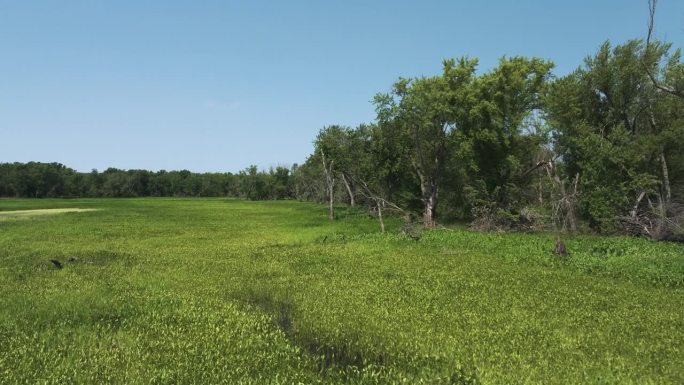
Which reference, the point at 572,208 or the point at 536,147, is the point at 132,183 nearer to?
the point at 536,147

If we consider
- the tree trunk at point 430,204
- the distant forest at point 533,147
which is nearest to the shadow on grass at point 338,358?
the distant forest at point 533,147

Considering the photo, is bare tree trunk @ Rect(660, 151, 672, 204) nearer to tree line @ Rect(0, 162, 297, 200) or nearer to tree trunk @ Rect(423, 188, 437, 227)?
tree trunk @ Rect(423, 188, 437, 227)

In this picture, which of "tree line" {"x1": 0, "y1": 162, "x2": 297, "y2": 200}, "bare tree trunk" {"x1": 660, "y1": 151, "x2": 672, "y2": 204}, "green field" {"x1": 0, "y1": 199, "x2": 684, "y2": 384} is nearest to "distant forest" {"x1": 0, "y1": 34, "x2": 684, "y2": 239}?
"bare tree trunk" {"x1": 660, "y1": 151, "x2": 672, "y2": 204}

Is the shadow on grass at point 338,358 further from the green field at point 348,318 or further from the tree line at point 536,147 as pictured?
the tree line at point 536,147

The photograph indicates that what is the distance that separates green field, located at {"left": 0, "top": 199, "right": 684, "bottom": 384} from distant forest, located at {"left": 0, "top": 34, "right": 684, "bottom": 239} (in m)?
11.2

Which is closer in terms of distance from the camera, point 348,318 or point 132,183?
point 348,318

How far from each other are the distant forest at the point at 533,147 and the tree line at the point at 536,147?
9cm

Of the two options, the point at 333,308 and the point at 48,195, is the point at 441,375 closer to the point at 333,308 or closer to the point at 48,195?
the point at 333,308

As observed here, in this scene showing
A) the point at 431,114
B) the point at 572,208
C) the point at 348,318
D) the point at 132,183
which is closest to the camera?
the point at 348,318

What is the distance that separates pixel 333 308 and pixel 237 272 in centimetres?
658

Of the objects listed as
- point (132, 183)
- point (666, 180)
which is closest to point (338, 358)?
point (666, 180)

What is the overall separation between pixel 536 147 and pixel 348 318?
3561 centimetres

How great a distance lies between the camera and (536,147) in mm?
42094

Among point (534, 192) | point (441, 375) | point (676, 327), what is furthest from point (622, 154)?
point (441, 375)
